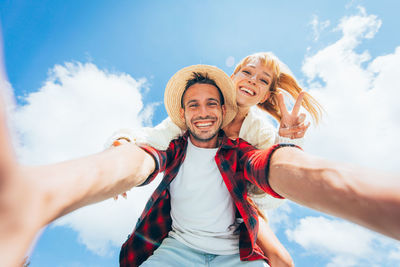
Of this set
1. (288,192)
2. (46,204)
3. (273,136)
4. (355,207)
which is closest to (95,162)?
(46,204)

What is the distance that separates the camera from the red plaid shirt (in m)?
2.23

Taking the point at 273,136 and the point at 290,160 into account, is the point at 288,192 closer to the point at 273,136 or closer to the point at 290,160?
the point at 290,160

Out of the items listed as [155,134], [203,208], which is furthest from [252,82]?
[203,208]

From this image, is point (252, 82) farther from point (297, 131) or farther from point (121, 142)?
point (121, 142)

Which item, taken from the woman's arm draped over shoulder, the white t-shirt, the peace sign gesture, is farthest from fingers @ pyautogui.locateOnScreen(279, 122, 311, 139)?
the woman's arm draped over shoulder

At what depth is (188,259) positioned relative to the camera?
2199 mm

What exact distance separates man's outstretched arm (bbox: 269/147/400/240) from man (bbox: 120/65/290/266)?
21.0 inches

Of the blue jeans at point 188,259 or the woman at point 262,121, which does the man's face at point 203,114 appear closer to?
the woman at point 262,121

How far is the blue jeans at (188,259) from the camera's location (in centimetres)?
215

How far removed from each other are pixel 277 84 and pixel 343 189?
117 inches

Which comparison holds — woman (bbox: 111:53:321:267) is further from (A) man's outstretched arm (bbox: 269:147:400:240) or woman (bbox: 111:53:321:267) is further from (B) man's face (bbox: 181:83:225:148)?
(A) man's outstretched arm (bbox: 269:147:400:240)

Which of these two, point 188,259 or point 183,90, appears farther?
point 183,90

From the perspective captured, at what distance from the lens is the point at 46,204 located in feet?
2.75

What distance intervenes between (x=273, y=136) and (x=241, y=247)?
4.61 feet
